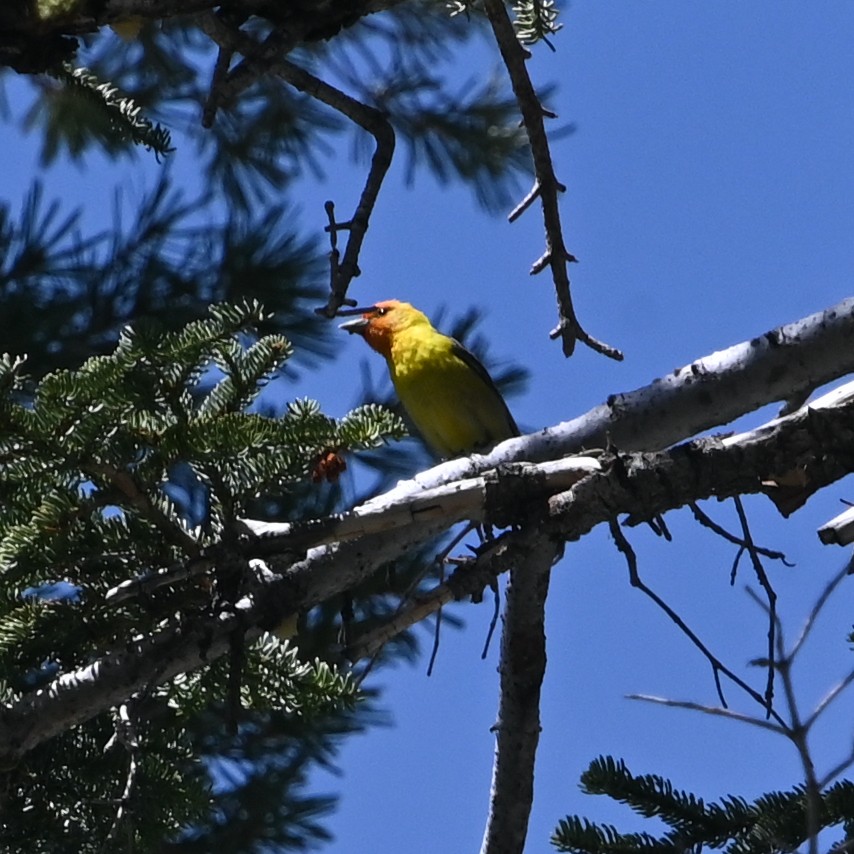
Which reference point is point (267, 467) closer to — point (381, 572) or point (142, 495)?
point (142, 495)

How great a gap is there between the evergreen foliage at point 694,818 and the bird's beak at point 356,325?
129 inches

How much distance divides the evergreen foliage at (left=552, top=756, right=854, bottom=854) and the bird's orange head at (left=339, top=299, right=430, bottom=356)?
9.69 feet

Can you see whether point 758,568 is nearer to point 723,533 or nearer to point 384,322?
point 723,533

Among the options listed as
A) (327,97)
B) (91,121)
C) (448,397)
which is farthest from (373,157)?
(91,121)

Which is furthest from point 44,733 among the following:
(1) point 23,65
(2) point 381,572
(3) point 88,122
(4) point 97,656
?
(3) point 88,122

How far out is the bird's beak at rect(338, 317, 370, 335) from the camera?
212 inches

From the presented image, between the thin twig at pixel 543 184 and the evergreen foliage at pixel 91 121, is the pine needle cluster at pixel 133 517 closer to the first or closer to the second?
the thin twig at pixel 543 184

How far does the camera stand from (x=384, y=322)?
17.4 ft

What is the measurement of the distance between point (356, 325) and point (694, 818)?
11.4 feet

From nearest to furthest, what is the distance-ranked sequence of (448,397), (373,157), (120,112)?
1. (373,157)
2. (120,112)
3. (448,397)

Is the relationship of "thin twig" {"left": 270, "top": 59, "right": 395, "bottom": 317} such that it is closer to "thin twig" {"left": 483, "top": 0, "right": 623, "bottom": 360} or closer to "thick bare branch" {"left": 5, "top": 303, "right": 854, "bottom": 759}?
"thin twig" {"left": 483, "top": 0, "right": 623, "bottom": 360}

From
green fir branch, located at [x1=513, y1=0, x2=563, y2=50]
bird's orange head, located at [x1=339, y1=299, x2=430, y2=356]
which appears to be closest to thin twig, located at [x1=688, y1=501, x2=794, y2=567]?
green fir branch, located at [x1=513, y1=0, x2=563, y2=50]

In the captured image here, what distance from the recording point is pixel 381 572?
3.52m

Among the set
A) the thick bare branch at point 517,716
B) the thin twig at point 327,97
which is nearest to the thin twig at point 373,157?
the thin twig at point 327,97
